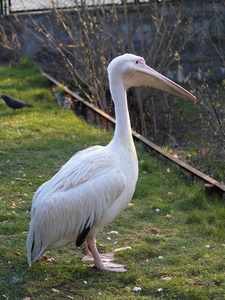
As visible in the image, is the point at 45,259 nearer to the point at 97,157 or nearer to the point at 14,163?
the point at 97,157

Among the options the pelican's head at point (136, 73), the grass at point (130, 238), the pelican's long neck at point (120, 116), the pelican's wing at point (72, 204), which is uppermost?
the pelican's head at point (136, 73)

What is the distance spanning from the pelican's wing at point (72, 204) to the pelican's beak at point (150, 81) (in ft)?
2.62

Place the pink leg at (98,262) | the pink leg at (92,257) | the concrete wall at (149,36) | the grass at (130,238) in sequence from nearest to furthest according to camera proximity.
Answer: the grass at (130,238)
the pink leg at (98,262)
the pink leg at (92,257)
the concrete wall at (149,36)

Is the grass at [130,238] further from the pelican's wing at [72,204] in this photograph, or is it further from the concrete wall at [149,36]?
the concrete wall at [149,36]

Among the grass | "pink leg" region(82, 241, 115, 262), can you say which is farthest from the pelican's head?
"pink leg" region(82, 241, 115, 262)

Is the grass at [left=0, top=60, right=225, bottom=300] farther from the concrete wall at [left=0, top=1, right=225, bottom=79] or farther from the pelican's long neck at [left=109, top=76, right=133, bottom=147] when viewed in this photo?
the concrete wall at [left=0, top=1, right=225, bottom=79]

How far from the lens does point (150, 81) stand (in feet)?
11.5

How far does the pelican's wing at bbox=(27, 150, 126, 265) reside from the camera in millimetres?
2961

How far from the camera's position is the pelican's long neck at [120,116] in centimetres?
332

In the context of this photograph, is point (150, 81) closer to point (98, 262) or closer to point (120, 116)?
point (120, 116)

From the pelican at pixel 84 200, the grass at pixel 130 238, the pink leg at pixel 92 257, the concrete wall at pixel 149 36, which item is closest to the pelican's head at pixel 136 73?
the pelican at pixel 84 200

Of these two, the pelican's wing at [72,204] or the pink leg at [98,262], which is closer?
the pelican's wing at [72,204]

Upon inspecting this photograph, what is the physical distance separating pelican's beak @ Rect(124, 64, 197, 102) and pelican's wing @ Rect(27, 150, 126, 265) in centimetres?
80

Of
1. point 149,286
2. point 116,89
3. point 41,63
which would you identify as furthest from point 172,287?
point 41,63
